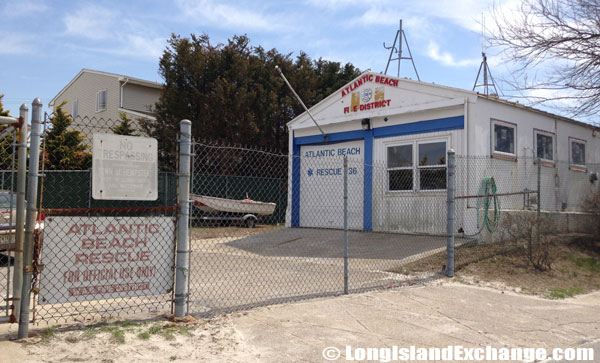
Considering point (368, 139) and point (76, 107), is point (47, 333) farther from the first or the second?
point (76, 107)

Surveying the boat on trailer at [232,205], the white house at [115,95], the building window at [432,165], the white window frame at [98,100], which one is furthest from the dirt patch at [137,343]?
the white window frame at [98,100]

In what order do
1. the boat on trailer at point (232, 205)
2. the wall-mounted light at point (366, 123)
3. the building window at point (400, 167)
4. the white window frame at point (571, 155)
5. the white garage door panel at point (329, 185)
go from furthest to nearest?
the boat on trailer at point (232, 205)
the white window frame at point (571, 155)
the white garage door panel at point (329, 185)
the wall-mounted light at point (366, 123)
the building window at point (400, 167)

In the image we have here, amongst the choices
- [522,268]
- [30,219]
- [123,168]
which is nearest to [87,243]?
[30,219]

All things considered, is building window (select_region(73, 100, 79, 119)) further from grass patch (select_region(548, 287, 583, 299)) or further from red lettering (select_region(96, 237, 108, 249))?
grass patch (select_region(548, 287, 583, 299))

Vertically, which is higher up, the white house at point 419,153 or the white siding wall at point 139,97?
the white siding wall at point 139,97

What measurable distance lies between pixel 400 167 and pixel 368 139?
167cm

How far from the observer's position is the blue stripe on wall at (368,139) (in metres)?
12.5

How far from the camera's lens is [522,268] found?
9.06m

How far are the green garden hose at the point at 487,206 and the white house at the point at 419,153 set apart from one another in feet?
1.32

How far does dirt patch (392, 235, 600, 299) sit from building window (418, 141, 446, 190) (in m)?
2.40

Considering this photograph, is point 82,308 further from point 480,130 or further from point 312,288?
point 480,130

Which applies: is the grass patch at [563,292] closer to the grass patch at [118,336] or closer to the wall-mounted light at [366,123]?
the grass patch at [118,336]

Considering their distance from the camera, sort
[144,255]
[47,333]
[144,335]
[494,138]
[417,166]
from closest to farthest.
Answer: [47,333] < [144,335] < [144,255] < [494,138] < [417,166]

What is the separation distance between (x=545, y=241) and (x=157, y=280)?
722 cm
